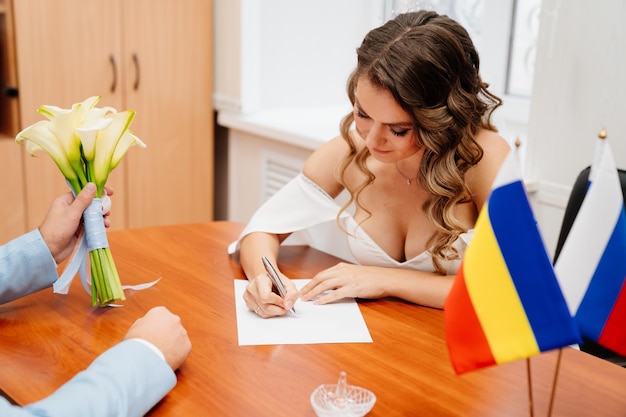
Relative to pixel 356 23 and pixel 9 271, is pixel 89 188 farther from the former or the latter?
pixel 356 23

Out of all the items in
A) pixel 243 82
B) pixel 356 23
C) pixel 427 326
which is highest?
pixel 356 23

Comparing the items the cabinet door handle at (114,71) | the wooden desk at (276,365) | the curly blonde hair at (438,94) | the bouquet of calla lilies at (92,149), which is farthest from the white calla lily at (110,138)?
the cabinet door handle at (114,71)

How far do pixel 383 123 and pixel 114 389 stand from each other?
0.85m

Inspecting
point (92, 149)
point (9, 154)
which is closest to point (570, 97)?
point (92, 149)

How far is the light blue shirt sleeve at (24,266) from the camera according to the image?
163 cm

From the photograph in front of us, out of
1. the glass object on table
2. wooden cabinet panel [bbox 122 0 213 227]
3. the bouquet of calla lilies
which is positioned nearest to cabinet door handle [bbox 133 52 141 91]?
wooden cabinet panel [bbox 122 0 213 227]

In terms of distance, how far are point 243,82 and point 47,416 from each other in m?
2.47

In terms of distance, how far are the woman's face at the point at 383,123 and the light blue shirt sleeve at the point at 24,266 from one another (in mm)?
755

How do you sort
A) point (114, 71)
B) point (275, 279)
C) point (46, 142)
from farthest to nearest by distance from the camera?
point (114, 71) → point (275, 279) → point (46, 142)

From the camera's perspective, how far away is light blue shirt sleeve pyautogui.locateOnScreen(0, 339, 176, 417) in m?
1.17

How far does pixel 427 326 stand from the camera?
5.35ft

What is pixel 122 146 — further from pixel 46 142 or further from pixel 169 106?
pixel 169 106

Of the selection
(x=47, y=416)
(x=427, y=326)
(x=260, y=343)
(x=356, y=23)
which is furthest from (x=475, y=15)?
(x=47, y=416)

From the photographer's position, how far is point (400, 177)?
2049 mm
